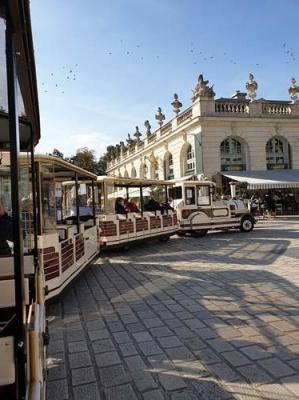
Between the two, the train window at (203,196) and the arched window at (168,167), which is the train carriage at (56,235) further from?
the arched window at (168,167)

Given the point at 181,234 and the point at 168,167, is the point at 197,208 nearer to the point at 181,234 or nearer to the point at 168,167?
the point at 181,234

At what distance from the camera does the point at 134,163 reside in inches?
1852

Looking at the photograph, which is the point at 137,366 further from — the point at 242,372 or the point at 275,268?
the point at 275,268

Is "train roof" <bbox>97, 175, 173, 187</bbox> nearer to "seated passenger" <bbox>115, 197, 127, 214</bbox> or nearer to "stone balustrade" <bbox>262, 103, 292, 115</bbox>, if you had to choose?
"seated passenger" <bbox>115, 197, 127, 214</bbox>

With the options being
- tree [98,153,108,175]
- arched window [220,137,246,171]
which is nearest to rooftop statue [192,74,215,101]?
arched window [220,137,246,171]

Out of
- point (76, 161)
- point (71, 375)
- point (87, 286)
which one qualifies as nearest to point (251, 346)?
point (71, 375)

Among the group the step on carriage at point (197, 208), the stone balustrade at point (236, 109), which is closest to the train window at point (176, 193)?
the step on carriage at point (197, 208)

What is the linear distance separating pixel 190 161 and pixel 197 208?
14017 millimetres

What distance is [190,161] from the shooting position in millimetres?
30062

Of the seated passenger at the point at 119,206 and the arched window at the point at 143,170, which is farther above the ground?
the arched window at the point at 143,170

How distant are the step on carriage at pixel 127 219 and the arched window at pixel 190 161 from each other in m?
13.8

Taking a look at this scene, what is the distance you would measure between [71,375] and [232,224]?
14.2 meters

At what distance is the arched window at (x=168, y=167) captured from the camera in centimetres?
3378

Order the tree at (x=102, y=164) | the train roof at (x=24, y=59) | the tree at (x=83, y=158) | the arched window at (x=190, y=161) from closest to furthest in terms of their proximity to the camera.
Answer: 1. the train roof at (x=24, y=59)
2. the arched window at (x=190, y=161)
3. the tree at (x=83, y=158)
4. the tree at (x=102, y=164)
